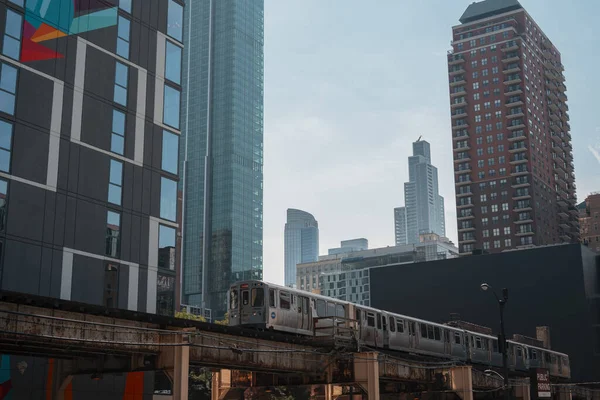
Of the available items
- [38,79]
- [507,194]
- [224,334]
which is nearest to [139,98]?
[38,79]

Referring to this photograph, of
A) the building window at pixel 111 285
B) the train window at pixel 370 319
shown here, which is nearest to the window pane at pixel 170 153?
the building window at pixel 111 285

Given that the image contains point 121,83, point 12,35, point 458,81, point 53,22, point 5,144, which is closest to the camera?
point 5,144

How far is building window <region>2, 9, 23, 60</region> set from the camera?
124 ft

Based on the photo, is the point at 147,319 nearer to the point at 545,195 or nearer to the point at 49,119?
the point at 49,119

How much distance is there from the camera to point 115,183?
139 ft

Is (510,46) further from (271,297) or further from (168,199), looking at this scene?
(271,297)

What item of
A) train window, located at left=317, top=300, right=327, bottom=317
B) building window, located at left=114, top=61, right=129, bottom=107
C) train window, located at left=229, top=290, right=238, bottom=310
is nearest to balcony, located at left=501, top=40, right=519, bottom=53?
building window, located at left=114, top=61, right=129, bottom=107

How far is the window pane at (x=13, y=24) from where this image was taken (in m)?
37.9

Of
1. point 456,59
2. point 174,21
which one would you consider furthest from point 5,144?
point 456,59

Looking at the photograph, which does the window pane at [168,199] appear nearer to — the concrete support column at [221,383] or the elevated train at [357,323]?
the elevated train at [357,323]

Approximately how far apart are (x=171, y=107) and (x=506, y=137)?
424 ft

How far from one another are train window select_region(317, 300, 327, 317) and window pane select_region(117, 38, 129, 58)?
731 inches

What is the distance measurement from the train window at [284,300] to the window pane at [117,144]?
42.7 feet

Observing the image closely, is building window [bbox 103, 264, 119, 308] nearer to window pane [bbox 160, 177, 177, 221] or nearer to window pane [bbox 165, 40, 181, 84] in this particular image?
window pane [bbox 160, 177, 177, 221]
